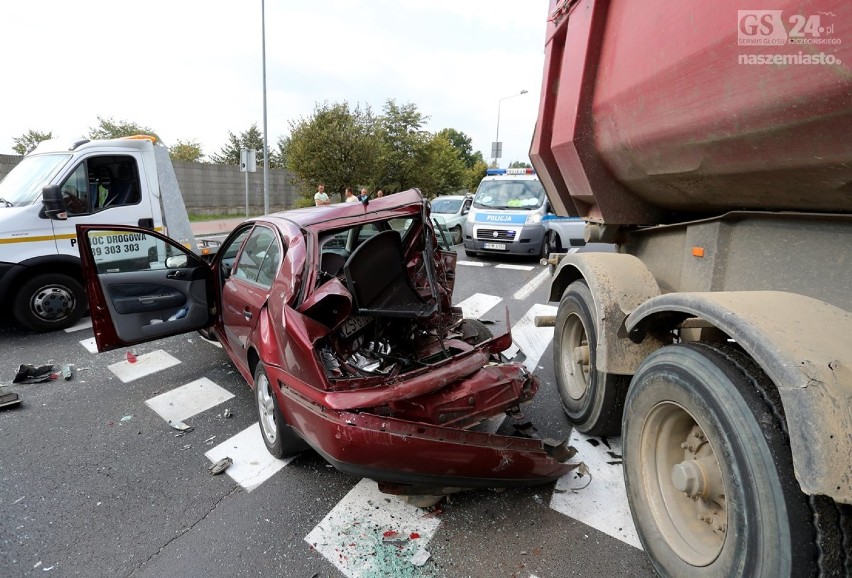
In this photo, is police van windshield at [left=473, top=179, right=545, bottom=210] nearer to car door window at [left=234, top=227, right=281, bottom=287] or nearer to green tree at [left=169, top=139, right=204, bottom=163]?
car door window at [left=234, top=227, right=281, bottom=287]

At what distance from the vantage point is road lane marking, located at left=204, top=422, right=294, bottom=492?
297 centimetres

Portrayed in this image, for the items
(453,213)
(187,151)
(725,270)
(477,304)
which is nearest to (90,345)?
(477,304)

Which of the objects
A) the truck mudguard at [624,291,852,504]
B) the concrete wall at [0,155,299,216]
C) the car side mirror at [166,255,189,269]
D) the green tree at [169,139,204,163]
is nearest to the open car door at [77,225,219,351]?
the car side mirror at [166,255,189,269]

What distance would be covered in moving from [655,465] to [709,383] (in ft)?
2.23

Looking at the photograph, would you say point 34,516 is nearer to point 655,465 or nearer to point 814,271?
point 655,465

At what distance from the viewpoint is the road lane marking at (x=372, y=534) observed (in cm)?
229

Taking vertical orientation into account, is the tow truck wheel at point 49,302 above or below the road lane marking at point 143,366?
above

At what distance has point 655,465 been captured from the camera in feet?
7.14

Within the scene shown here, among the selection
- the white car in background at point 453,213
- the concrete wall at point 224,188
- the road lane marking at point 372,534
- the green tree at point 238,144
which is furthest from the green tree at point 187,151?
the road lane marking at point 372,534

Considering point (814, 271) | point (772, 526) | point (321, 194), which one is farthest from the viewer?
point (321, 194)

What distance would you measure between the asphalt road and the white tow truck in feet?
Answer: 7.32

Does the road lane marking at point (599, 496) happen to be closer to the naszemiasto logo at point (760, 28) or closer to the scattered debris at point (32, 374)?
the naszemiasto logo at point (760, 28)

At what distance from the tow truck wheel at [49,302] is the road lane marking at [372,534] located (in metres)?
5.06

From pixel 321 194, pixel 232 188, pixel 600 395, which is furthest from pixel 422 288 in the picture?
pixel 232 188
